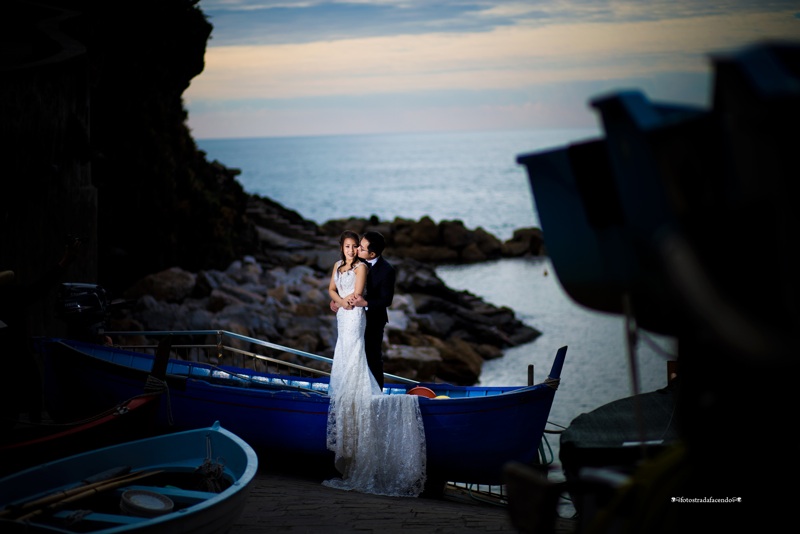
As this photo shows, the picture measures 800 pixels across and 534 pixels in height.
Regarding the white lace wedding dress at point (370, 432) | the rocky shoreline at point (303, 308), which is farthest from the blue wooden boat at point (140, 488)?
the rocky shoreline at point (303, 308)

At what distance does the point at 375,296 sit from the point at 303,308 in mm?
10114

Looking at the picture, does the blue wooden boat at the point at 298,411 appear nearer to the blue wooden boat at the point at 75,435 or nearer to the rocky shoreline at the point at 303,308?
the blue wooden boat at the point at 75,435

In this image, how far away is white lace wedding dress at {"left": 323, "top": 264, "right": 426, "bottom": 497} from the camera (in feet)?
22.2

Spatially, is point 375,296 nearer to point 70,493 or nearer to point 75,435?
point 75,435

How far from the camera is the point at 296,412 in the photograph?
712 cm

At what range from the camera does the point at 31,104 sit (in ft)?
31.1

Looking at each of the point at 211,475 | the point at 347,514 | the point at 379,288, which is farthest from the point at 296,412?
the point at 211,475

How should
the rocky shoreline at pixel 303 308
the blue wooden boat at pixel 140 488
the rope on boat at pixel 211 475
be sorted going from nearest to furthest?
the blue wooden boat at pixel 140 488
the rope on boat at pixel 211 475
the rocky shoreline at pixel 303 308

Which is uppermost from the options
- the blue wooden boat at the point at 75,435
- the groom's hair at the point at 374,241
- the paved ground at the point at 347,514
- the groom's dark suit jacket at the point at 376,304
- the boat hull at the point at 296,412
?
the groom's hair at the point at 374,241

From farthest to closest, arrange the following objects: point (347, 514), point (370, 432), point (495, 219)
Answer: point (495, 219) < point (370, 432) < point (347, 514)

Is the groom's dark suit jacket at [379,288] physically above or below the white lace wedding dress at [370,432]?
above

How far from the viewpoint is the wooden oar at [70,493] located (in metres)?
4.27

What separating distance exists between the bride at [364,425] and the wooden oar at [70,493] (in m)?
2.01

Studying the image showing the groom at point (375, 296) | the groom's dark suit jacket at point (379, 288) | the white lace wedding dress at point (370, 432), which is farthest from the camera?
the groom's dark suit jacket at point (379, 288)
